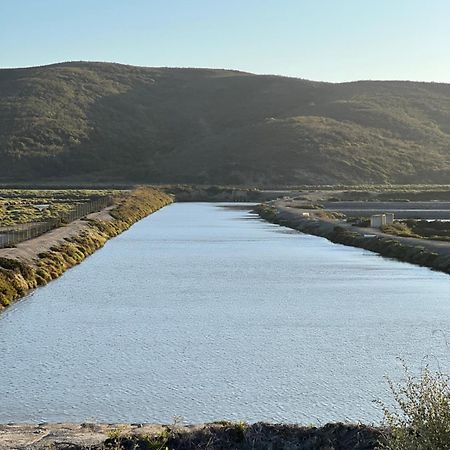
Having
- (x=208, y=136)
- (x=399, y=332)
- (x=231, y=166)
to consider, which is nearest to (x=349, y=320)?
(x=399, y=332)

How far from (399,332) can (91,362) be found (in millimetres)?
7858

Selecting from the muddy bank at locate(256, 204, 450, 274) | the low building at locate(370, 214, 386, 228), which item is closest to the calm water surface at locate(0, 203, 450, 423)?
the muddy bank at locate(256, 204, 450, 274)

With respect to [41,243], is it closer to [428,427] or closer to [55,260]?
[55,260]

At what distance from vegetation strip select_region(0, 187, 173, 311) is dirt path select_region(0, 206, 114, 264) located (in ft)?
0.99

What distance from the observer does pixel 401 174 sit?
15750 centimetres

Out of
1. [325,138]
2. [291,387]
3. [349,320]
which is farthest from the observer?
[325,138]

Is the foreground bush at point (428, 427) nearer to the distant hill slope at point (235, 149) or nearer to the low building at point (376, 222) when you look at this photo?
the low building at point (376, 222)

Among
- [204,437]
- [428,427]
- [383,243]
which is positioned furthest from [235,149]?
[428,427]

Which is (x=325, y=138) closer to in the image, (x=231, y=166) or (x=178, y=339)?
(x=231, y=166)

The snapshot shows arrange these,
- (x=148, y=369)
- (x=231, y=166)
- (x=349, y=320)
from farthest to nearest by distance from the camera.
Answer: (x=231, y=166), (x=349, y=320), (x=148, y=369)

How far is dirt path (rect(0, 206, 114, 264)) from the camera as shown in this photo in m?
35.7

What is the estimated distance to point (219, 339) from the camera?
21.8m

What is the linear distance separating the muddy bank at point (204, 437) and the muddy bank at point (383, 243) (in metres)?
26.7

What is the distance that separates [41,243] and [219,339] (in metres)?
21.8
